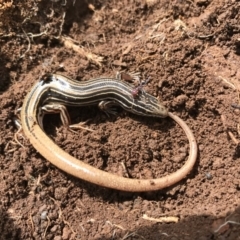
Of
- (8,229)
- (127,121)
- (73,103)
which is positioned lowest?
(8,229)

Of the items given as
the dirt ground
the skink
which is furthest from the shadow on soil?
the skink

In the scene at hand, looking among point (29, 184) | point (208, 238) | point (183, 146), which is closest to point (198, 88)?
point (183, 146)

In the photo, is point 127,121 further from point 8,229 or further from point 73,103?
point 8,229

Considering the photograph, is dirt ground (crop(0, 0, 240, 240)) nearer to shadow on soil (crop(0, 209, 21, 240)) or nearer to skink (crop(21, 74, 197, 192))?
shadow on soil (crop(0, 209, 21, 240))

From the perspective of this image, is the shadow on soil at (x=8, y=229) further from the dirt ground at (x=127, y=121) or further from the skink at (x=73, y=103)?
the skink at (x=73, y=103)

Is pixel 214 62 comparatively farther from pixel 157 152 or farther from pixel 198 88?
pixel 157 152

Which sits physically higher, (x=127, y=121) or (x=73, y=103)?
(x=73, y=103)

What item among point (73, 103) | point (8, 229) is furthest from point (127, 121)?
point (8, 229)
